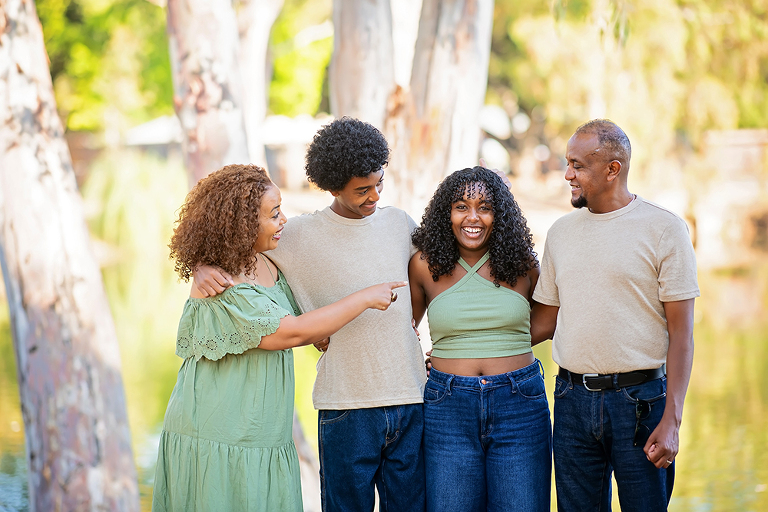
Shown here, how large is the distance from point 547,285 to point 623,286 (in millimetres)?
281

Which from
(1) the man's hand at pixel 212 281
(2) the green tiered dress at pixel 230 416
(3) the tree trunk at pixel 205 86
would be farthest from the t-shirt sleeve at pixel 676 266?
(3) the tree trunk at pixel 205 86

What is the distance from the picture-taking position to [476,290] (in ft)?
8.94

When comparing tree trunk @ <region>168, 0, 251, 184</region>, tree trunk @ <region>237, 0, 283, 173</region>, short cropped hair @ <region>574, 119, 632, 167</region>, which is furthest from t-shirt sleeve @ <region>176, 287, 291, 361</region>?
tree trunk @ <region>237, 0, 283, 173</region>

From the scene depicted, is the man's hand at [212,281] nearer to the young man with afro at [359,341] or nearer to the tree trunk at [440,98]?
the young man with afro at [359,341]

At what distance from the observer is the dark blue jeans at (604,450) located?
2.56 meters

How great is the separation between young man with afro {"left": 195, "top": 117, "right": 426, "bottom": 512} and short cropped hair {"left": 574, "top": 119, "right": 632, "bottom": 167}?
2.36 feet

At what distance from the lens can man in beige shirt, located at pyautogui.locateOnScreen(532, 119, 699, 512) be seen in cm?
250

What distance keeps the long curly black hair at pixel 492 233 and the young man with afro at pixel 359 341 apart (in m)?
Result: 0.14

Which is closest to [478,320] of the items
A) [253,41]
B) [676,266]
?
[676,266]

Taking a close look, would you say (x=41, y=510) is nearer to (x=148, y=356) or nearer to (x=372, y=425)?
(x=372, y=425)

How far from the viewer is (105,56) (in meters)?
18.1

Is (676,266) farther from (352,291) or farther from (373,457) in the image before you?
(373,457)

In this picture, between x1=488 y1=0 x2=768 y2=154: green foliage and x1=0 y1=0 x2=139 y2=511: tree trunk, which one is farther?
x1=488 y1=0 x2=768 y2=154: green foliage

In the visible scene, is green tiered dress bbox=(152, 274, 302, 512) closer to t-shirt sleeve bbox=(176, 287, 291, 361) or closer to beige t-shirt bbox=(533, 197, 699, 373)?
t-shirt sleeve bbox=(176, 287, 291, 361)
